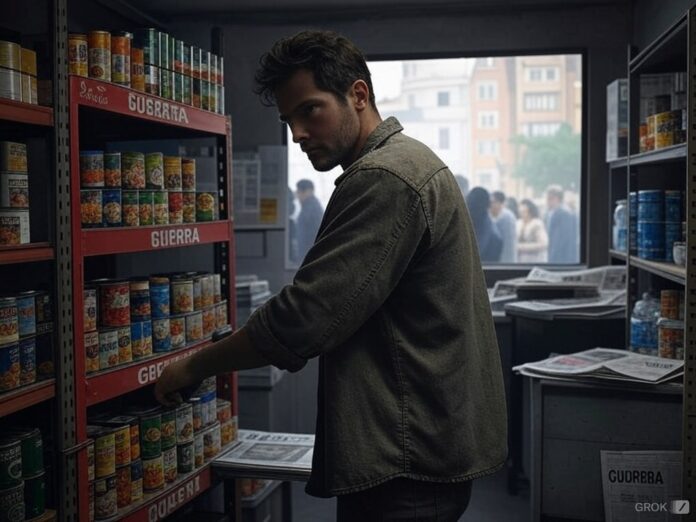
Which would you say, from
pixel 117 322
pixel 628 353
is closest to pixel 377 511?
pixel 117 322

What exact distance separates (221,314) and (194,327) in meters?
0.19

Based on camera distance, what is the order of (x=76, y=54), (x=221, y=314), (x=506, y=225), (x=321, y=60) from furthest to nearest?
(x=506, y=225) < (x=221, y=314) < (x=76, y=54) < (x=321, y=60)

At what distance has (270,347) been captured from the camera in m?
1.31

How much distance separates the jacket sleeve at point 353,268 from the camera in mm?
1259

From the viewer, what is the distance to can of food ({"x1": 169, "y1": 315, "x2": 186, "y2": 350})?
2.29 m

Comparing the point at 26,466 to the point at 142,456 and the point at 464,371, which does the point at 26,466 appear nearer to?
the point at 142,456

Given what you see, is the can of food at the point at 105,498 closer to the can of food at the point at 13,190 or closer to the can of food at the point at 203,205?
the can of food at the point at 13,190

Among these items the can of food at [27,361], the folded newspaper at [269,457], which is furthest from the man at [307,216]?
the can of food at [27,361]

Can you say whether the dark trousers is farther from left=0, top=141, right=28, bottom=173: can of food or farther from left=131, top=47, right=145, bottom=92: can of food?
left=131, top=47, right=145, bottom=92: can of food

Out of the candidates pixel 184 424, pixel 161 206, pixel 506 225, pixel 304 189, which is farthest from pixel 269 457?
pixel 506 225

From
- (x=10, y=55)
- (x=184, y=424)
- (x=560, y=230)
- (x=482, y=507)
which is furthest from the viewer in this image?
(x=560, y=230)

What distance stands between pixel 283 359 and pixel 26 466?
2.65 feet

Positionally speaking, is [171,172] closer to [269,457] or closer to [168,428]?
[168,428]

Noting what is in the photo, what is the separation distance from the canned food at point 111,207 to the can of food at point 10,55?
0.41 metres
